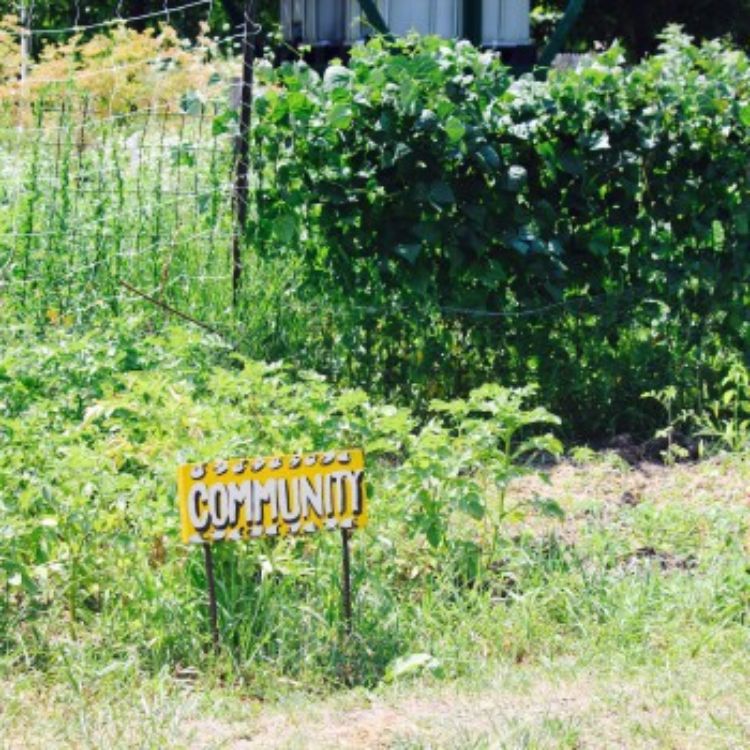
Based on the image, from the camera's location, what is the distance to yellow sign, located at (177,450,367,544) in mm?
4570

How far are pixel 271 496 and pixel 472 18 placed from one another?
1056 centimetres

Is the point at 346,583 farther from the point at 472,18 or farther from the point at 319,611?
the point at 472,18

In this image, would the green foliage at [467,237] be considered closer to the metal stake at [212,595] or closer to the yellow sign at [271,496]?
the yellow sign at [271,496]

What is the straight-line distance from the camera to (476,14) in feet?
47.8

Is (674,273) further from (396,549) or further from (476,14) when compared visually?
(476,14)

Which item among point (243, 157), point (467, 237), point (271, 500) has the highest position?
point (243, 157)

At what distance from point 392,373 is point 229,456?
229 cm

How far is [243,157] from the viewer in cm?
726

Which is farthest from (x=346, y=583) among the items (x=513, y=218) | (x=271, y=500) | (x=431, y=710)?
(x=513, y=218)

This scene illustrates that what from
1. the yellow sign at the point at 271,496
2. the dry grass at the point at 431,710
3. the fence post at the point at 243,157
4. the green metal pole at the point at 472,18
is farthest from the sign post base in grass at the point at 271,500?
the green metal pole at the point at 472,18

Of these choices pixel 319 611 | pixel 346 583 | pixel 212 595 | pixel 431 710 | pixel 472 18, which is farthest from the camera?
pixel 472 18

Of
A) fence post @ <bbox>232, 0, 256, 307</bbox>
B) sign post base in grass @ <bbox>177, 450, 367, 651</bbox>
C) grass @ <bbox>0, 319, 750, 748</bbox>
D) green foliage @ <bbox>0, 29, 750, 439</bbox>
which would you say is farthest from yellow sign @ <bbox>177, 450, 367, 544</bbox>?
fence post @ <bbox>232, 0, 256, 307</bbox>

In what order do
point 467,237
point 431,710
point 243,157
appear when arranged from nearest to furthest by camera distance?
1. point 431,710
2. point 467,237
3. point 243,157

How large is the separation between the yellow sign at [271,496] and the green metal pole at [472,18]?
34.0 feet
